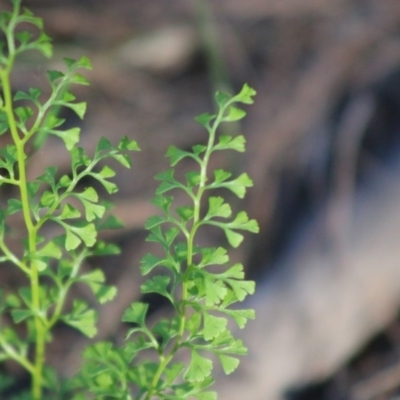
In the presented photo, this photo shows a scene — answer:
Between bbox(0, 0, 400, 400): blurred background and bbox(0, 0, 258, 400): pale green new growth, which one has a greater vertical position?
bbox(0, 0, 400, 400): blurred background

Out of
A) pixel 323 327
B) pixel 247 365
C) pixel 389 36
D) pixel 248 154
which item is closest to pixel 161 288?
pixel 247 365

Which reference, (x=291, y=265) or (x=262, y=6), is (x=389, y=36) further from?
(x=291, y=265)

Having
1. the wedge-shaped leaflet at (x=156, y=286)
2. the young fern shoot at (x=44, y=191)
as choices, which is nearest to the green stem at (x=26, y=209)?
the young fern shoot at (x=44, y=191)

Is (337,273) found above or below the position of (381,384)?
above

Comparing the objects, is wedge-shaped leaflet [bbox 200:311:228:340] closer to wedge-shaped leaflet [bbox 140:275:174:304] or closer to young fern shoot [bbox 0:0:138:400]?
wedge-shaped leaflet [bbox 140:275:174:304]

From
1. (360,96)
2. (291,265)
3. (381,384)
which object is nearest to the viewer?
(381,384)

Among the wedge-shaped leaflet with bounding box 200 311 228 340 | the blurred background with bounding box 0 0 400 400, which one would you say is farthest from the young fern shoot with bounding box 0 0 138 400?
the blurred background with bounding box 0 0 400 400

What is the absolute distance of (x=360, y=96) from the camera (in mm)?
2096

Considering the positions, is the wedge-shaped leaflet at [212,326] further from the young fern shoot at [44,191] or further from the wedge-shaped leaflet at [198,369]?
the young fern shoot at [44,191]

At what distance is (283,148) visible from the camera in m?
2.06

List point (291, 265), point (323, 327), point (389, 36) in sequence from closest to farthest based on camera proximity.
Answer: point (323, 327), point (291, 265), point (389, 36)

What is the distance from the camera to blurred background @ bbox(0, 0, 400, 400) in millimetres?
1644

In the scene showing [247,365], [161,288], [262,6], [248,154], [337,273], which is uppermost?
[262,6]

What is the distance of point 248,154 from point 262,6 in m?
0.70
